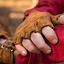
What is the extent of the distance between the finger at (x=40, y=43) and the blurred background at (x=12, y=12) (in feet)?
5.08

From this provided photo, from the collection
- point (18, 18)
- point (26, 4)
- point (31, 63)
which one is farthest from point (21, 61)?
point (26, 4)

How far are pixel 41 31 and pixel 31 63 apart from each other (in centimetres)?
12

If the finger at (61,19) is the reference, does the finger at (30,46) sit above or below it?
below

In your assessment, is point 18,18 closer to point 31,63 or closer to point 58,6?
point 58,6

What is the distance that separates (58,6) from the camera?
118cm

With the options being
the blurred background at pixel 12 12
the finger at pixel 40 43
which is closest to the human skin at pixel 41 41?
the finger at pixel 40 43

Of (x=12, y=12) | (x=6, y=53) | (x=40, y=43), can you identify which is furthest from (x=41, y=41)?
(x=12, y=12)

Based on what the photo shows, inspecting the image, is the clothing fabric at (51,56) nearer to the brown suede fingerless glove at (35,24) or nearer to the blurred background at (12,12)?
the brown suede fingerless glove at (35,24)

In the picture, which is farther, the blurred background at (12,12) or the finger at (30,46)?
the blurred background at (12,12)

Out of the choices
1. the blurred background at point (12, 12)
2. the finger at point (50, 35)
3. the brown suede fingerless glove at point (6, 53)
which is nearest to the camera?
the finger at point (50, 35)

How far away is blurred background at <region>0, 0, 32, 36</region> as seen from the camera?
7.66ft

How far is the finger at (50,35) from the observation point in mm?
608

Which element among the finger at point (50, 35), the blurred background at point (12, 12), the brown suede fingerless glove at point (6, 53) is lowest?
the brown suede fingerless glove at point (6, 53)

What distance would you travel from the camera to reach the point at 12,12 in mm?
2779
